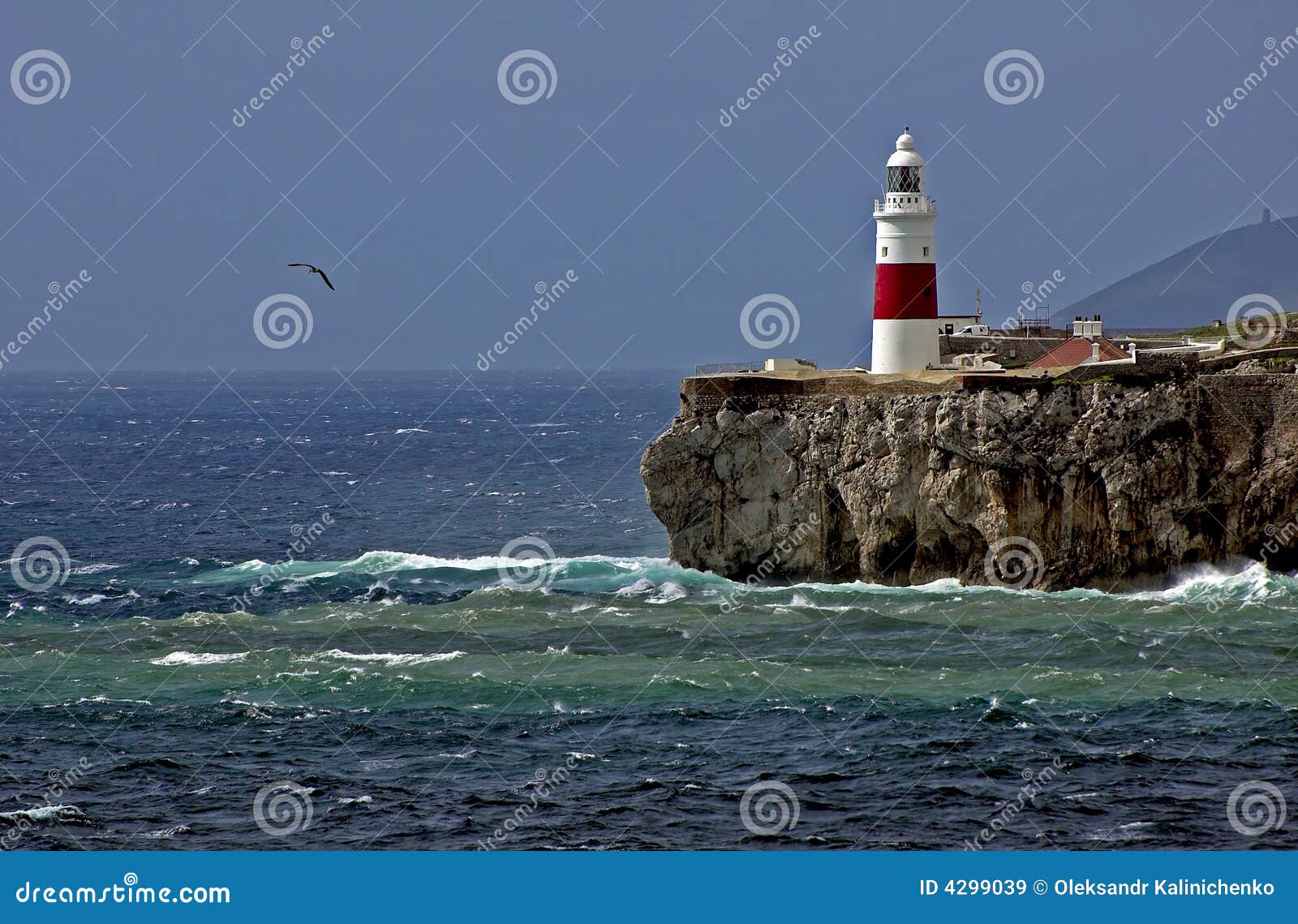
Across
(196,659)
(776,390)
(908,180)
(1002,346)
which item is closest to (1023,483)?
(776,390)

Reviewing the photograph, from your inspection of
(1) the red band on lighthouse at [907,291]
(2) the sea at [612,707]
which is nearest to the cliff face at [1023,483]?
(2) the sea at [612,707]

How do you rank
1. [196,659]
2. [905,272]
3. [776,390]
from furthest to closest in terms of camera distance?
1. [905,272]
2. [776,390]
3. [196,659]

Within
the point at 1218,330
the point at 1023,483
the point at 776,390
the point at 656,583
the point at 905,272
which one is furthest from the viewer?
the point at 1218,330

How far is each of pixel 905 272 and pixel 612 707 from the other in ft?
87.4

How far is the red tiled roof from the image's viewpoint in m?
58.8

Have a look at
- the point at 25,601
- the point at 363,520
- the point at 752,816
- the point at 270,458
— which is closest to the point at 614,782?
the point at 752,816

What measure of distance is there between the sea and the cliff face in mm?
1196

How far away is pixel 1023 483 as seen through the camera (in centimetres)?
5016

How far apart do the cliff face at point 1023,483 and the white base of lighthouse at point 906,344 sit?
5.74 metres

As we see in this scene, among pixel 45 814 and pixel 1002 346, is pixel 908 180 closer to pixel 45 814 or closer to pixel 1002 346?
pixel 1002 346

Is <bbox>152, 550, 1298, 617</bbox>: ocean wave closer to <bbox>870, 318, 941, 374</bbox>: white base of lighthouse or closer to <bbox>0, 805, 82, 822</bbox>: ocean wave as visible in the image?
<bbox>870, 318, 941, 374</bbox>: white base of lighthouse

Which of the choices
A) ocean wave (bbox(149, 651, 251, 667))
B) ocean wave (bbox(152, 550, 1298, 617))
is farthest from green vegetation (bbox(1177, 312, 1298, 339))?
ocean wave (bbox(149, 651, 251, 667))

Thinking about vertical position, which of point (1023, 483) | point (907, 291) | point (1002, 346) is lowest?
point (1023, 483)

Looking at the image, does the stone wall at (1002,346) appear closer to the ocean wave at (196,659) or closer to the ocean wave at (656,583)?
the ocean wave at (656,583)
